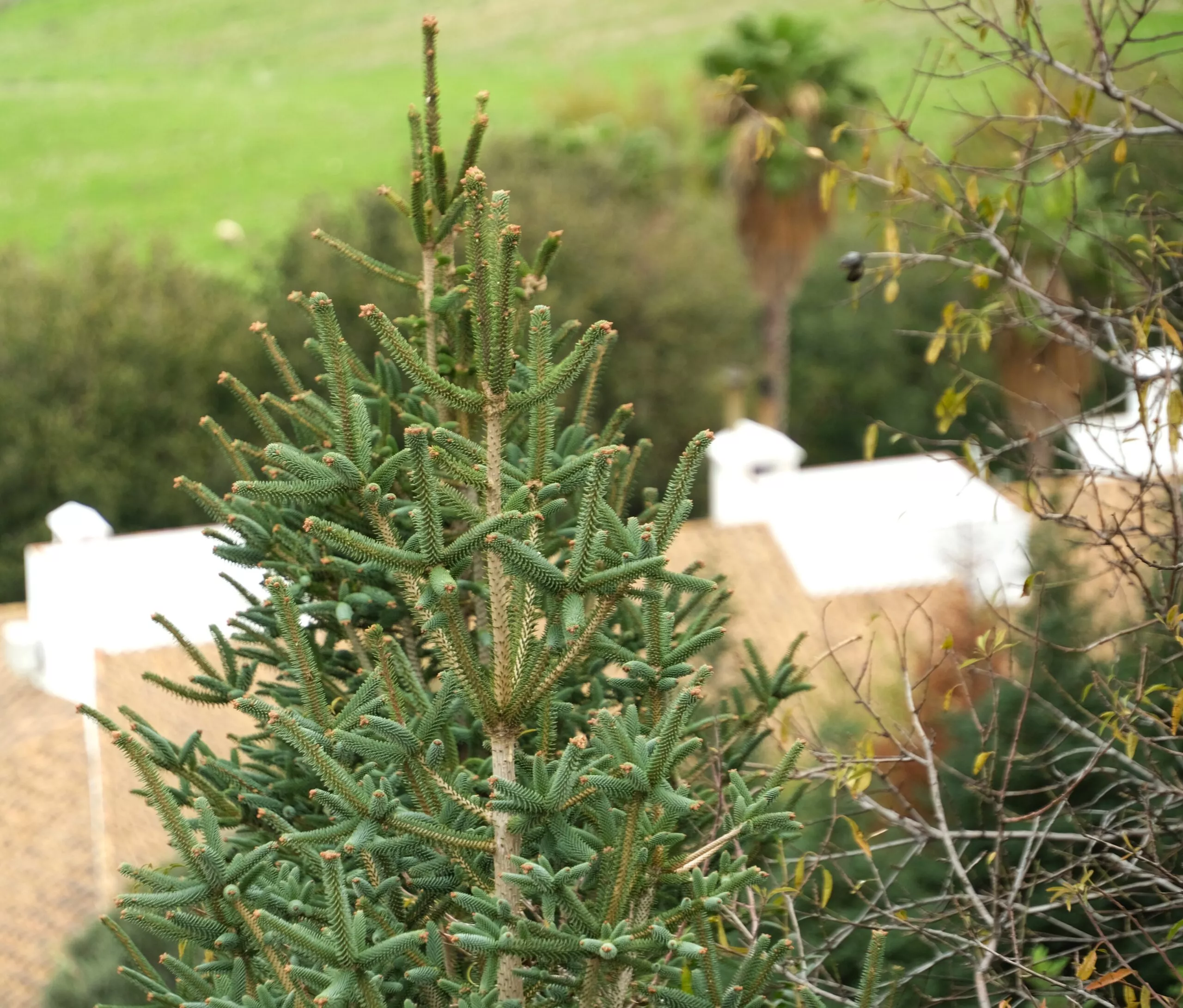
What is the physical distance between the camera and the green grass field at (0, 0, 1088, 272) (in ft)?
145

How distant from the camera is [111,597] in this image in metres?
13.6

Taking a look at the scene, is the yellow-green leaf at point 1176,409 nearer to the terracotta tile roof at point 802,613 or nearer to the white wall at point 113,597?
the terracotta tile roof at point 802,613

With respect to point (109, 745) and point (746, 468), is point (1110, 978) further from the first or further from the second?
point (746, 468)

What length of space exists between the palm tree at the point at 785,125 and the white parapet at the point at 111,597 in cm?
1092

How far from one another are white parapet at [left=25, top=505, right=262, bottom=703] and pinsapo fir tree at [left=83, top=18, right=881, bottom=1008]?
31.1ft

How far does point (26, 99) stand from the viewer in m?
50.2

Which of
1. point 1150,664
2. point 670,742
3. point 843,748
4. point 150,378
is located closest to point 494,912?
point 670,742

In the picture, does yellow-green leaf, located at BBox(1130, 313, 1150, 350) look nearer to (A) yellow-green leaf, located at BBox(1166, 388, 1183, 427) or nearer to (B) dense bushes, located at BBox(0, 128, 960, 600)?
(A) yellow-green leaf, located at BBox(1166, 388, 1183, 427)

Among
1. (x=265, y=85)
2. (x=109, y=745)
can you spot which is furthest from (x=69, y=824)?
(x=265, y=85)

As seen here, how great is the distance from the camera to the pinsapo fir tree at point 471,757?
2.76m

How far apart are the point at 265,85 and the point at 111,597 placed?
4471 cm

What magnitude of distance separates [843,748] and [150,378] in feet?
69.1

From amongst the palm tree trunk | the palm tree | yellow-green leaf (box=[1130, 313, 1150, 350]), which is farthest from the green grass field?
yellow-green leaf (box=[1130, 313, 1150, 350])

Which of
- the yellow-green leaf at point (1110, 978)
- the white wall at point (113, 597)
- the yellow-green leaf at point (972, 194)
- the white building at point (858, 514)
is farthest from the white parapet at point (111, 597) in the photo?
the yellow-green leaf at point (1110, 978)
